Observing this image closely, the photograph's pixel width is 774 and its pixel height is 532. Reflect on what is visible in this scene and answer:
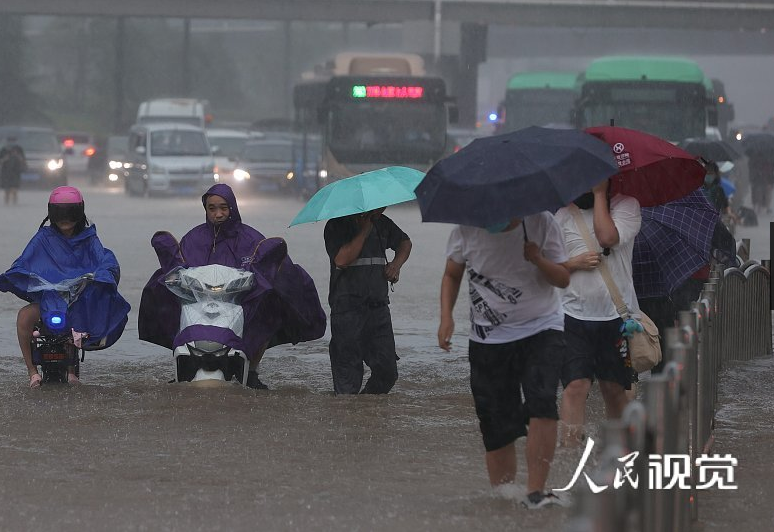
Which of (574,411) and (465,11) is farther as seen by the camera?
(465,11)

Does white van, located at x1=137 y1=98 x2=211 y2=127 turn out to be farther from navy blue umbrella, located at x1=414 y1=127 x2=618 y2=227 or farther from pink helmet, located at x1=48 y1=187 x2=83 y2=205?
navy blue umbrella, located at x1=414 y1=127 x2=618 y2=227

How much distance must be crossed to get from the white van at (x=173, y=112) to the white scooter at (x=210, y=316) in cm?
4026

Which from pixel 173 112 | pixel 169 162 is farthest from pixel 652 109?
pixel 173 112

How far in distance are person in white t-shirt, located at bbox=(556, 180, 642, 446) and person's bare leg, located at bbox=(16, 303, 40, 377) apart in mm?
4021

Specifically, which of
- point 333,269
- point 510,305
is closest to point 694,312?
point 510,305

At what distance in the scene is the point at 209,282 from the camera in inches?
384

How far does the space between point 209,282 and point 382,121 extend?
2324 centimetres

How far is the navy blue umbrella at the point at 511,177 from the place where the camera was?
623 cm

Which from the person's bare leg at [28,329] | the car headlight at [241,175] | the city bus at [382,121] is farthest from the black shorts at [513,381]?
the car headlight at [241,175]

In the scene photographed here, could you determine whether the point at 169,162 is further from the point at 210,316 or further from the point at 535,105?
the point at 210,316

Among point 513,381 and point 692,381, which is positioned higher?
point 692,381

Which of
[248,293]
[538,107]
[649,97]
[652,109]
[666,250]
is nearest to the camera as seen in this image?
[666,250]

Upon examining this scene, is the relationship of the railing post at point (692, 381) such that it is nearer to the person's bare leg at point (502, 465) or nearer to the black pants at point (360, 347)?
the person's bare leg at point (502, 465)

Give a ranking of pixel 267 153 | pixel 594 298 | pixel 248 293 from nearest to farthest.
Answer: pixel 594 298
pixel 248 293
pixel 267 153
